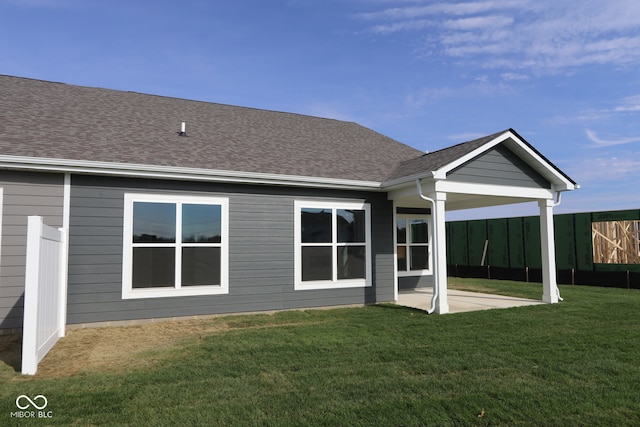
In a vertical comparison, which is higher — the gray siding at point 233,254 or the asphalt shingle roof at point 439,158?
the asphalt shingle roof at point 439,158

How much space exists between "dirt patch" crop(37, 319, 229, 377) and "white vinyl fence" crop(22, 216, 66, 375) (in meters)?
0.21

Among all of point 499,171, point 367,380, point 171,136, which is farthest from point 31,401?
point 499,171

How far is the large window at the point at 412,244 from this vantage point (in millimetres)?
12484

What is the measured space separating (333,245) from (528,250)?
1078 cm

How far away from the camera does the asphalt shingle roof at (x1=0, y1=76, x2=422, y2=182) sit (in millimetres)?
7516

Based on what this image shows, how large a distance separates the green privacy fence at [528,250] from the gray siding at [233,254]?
898 centimetres

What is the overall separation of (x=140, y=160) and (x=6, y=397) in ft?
15.1

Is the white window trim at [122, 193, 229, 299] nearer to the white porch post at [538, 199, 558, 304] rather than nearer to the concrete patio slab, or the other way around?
the concrete patio slab

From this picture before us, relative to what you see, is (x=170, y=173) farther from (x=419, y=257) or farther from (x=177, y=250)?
(x=419, y=257)

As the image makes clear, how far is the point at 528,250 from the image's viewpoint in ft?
53.3

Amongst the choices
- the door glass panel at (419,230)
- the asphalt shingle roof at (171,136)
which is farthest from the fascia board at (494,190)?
the door glass panel at (419,230)

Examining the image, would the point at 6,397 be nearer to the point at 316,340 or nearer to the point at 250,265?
the point at 316,340

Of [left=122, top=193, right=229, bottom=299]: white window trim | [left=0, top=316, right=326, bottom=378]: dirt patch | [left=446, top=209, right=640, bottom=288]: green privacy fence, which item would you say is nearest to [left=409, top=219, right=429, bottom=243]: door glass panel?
[left=446, top=209, right=640, bottom=288]: green privacy fence

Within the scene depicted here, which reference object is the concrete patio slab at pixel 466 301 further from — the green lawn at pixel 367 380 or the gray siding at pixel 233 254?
the green lawn at pixel 367 380
